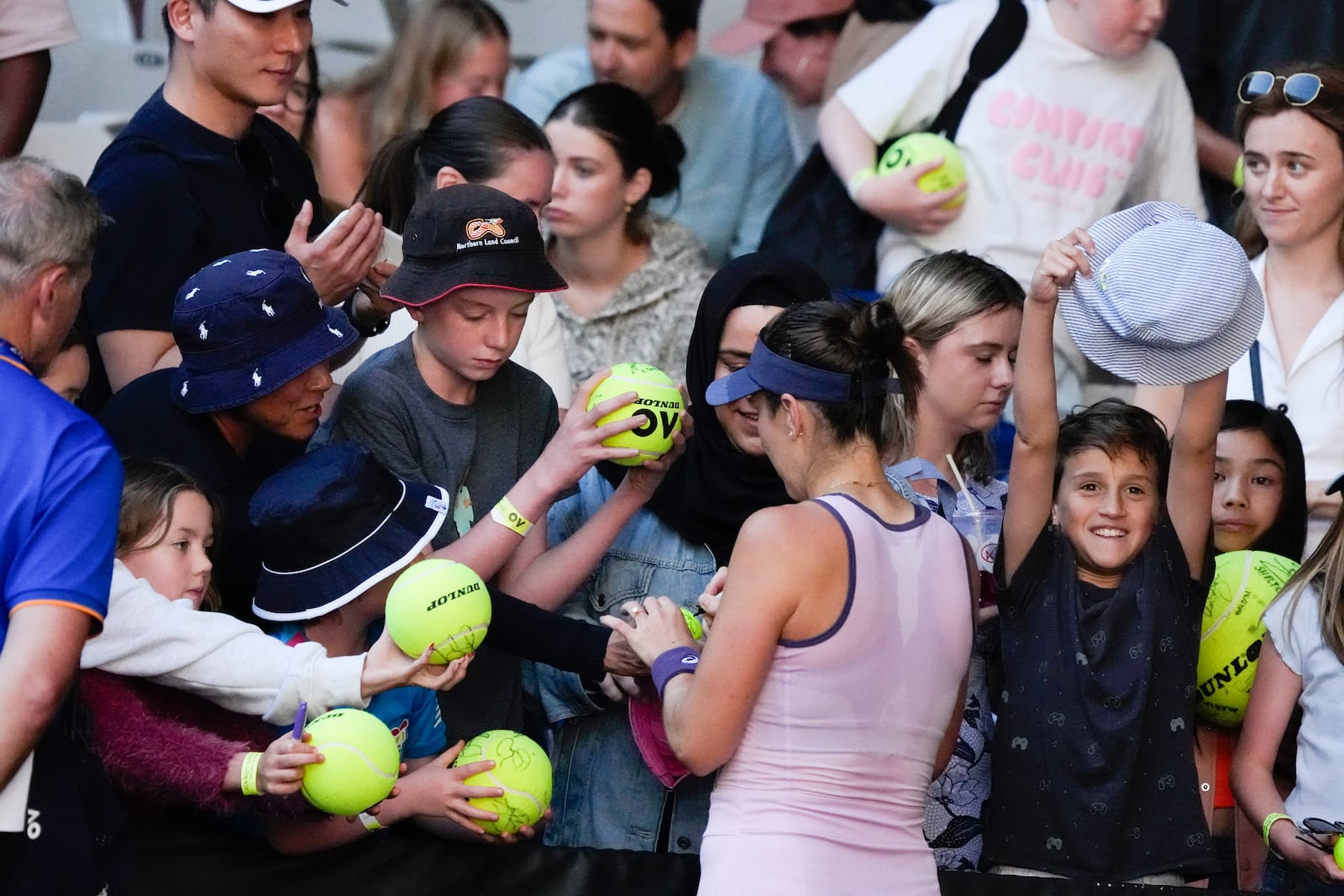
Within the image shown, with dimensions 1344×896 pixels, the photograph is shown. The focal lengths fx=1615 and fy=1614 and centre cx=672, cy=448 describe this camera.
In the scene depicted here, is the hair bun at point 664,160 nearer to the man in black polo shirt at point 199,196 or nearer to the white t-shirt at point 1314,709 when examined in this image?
the man in black polo shirt at point 199,196

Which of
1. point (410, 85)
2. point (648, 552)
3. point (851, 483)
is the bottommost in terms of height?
point (648, 552)

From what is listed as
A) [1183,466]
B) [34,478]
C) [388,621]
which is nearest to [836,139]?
[1183,466]

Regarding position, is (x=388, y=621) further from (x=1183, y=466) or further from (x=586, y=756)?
(x=1183, y=466)

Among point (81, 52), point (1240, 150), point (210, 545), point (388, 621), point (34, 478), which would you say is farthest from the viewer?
point (81, 52)

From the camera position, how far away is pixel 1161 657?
331cm

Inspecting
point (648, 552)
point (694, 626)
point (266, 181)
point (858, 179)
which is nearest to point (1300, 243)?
point (858, 179)

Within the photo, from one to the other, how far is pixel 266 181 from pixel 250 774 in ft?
5.07

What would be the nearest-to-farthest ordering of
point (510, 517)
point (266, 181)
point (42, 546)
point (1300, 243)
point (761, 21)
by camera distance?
point (42, 546) → point (510, 517) → point (266, 181) → point (1300, 243) → point (761, 21)

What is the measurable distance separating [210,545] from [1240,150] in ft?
11.1

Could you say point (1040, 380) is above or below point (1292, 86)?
below

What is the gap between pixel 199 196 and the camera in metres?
3.51

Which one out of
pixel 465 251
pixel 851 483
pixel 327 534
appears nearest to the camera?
pixel 851 483

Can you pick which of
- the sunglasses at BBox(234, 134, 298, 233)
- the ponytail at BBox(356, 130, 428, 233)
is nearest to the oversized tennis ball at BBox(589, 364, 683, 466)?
the sunglasses at BBox(234, 134, 298, 233)

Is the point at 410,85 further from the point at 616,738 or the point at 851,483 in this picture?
the point at 851,483
